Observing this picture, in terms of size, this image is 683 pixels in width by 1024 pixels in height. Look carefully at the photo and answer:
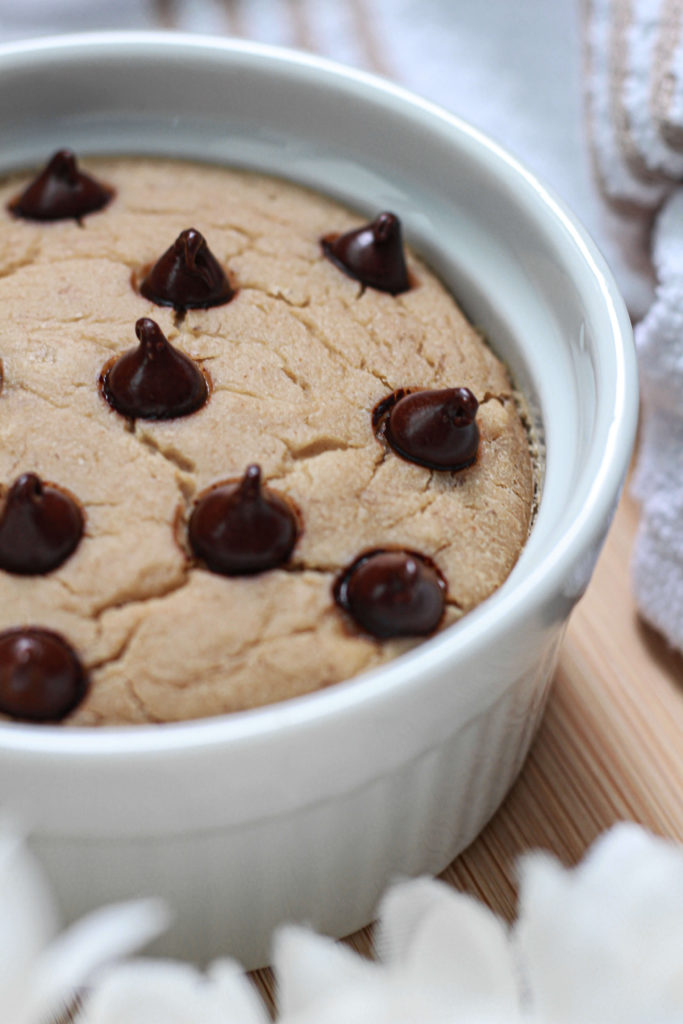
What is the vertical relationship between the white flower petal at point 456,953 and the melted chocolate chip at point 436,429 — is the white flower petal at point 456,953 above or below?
below

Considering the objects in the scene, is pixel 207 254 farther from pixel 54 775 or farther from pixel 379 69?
pixel 379 69

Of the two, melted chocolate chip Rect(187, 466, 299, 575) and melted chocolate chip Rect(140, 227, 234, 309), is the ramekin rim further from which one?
melted chocolate chip Rect(140, 227, 234, 309)

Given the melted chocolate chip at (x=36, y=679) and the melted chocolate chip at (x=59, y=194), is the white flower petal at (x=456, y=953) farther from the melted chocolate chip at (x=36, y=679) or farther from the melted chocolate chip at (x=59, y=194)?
the melted chocolate chip at (x=59, y=194)

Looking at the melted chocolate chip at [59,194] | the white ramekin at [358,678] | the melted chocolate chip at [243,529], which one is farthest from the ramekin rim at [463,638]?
the melted chocolate chip at [59,194]

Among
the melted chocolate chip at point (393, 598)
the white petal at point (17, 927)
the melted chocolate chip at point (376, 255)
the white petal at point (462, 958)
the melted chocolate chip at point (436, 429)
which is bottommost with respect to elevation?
the white petal at point (17, 927)

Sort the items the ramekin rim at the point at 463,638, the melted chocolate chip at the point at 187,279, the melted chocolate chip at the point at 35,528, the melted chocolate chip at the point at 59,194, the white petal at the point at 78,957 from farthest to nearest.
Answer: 1. the melted chocolate chip at the point at 59,194
2. the melted chocolate chip at the point at 187,279
3. the melted chocolate chip at the point at 35,528
4. the ramekin rim at the point at 463,638
5. the white petal at the point at 78,957

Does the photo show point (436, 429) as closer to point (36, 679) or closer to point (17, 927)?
point (36, 679)

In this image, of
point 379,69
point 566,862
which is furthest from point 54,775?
point 379,69
